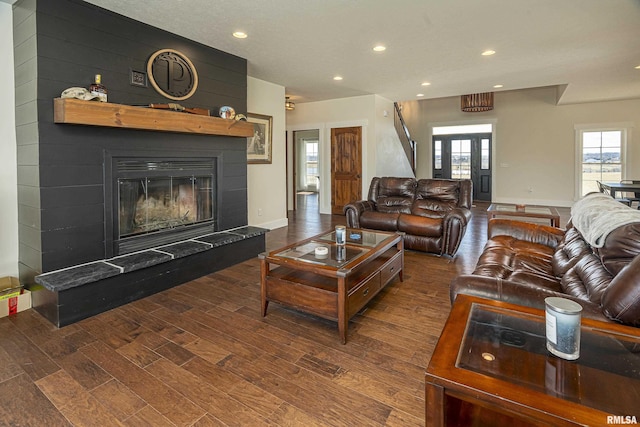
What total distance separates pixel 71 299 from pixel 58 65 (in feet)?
6.15

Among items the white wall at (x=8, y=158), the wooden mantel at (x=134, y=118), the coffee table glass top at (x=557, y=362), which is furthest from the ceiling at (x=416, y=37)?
the coffee table glass top at (x=557, y=362)

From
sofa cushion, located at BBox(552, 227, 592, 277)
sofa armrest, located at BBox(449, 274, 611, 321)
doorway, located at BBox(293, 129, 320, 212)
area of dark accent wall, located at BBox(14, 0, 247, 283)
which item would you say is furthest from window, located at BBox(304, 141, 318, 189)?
sofa armrest, located at BBox(449, 274, 611, 321)

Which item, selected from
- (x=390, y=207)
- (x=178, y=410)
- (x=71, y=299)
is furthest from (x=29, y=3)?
(x=390, y=207)

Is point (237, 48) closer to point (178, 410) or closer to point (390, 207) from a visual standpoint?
point (390, 207)

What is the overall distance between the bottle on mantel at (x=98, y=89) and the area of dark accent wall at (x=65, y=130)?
0.36 feet

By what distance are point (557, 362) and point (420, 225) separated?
10.8 feet

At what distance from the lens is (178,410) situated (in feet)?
5.54

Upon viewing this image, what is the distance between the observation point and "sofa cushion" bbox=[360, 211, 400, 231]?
4.61m

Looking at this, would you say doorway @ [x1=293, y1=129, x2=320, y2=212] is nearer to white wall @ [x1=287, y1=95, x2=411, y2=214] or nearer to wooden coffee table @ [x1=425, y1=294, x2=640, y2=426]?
white wall @ [x1=287, y1=95, x2=411, y2=214]

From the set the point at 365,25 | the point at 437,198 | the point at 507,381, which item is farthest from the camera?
the point at 437,198

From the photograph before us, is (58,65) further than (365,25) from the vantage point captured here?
No

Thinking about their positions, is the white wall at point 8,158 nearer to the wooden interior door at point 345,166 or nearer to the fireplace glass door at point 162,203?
the fireplace glass door at point 162,203

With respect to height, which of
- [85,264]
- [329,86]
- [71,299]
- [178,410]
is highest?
[329,86]

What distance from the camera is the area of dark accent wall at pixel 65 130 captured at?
2.76 meters
